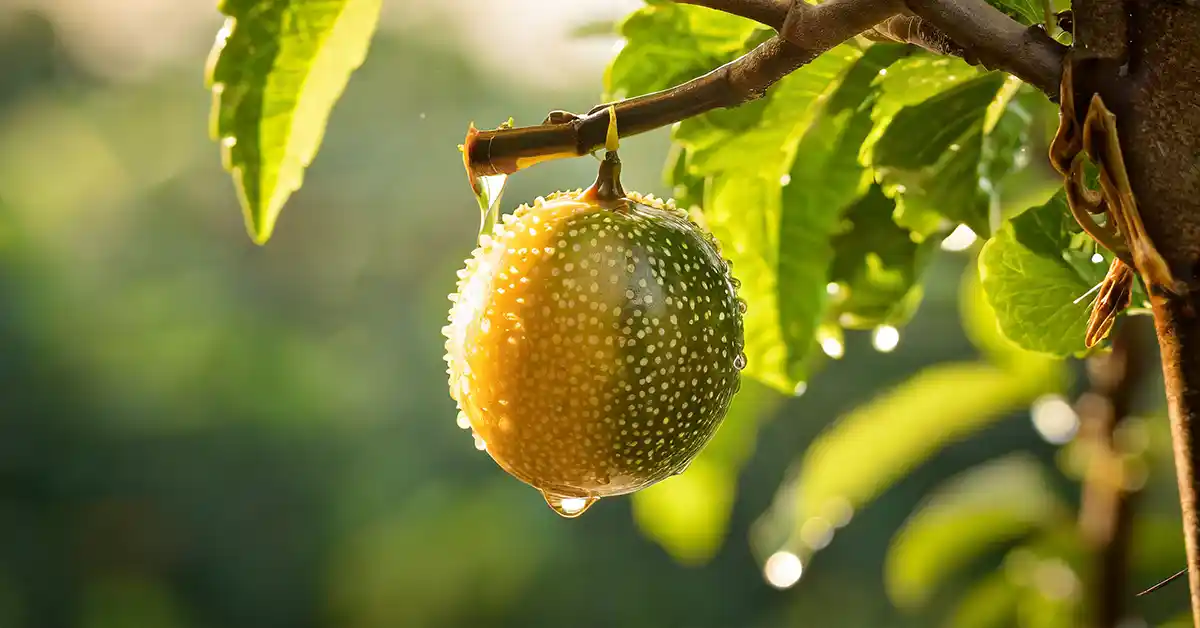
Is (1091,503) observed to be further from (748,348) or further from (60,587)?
(60,587)

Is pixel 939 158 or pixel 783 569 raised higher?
pixel 939 158

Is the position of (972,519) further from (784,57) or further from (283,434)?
(283,434)

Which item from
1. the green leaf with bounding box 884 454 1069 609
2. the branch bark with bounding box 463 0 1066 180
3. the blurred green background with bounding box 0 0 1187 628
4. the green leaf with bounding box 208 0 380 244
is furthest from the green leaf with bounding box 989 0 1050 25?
the blurred green background with bounding box 0 0 1187 628

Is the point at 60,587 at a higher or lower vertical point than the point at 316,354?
lower

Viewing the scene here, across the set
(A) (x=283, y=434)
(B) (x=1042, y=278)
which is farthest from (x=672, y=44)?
(A) (x=283, y=434)

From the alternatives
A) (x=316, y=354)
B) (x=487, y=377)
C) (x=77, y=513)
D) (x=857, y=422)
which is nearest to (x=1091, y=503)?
(x=857, y=422)

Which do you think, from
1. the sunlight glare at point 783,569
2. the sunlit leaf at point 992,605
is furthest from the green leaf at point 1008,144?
the sunlit leaf at point 992,605
